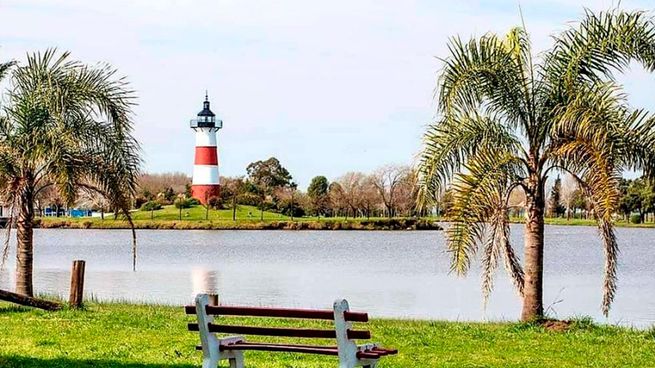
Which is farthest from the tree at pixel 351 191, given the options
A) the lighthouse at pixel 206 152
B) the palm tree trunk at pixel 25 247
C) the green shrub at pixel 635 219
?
the palm tree trunk at pixel 25 247

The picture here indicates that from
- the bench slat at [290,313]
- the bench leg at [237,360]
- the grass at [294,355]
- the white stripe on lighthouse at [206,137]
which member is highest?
the white stripe on lighthouse at [206,137]

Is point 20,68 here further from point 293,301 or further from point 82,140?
point 293,301

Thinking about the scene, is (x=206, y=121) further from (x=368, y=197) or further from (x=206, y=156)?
(x=368, y=197)

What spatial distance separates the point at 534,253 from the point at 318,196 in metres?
85.1

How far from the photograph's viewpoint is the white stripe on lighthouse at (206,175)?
259 ft

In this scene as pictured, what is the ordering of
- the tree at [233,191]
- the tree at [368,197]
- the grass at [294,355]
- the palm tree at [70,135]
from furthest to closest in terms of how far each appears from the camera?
the tree at [233,191], the tree at [368,197], the palm tree at [70,135], the grass at [294,355]

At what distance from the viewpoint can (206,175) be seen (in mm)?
79312

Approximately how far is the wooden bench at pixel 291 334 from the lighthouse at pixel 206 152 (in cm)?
6948

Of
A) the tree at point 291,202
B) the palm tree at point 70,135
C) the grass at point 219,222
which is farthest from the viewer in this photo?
the tree at point 291,202

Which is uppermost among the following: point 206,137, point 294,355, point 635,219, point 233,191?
point 206,137

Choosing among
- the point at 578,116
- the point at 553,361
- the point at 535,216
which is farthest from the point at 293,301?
the point at 553,361

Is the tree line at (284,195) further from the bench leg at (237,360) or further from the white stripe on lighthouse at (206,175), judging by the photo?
the bench leg at (237,360)

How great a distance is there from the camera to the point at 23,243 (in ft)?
67.8

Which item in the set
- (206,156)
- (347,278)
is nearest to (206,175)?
(206,156)
